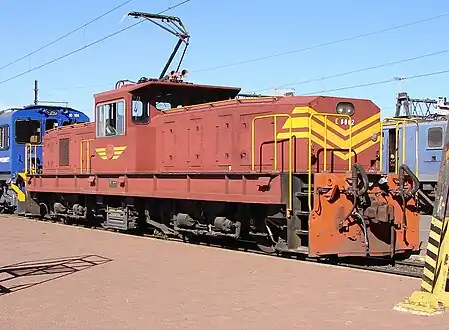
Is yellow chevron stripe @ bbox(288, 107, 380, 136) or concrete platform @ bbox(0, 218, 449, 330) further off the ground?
yellow chevron stripe @ bbox(288, 107, 380, 136)

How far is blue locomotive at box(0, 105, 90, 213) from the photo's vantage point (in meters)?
21.6

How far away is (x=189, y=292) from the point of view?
8.22 metres

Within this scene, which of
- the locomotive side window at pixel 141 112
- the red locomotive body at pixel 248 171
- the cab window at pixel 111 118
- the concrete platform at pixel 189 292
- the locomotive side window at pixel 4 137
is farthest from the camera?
the locomotive side window at pixel 4 137

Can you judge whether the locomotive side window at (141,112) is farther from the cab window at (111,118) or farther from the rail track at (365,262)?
the rail track at (365,262)

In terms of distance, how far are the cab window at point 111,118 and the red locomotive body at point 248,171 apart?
0.03 metres

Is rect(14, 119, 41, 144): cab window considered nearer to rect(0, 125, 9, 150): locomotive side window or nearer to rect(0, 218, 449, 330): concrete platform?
rect(0, 125, 9, 150): locomotive side window

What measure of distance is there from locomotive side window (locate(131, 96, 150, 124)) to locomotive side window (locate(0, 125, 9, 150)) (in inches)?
368

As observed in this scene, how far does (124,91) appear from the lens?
14781mm

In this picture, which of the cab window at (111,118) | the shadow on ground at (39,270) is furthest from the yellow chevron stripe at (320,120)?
the cab window at (111,118)

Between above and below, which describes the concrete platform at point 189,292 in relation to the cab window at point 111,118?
below

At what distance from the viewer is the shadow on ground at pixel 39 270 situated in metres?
8.90

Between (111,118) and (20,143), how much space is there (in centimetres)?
784

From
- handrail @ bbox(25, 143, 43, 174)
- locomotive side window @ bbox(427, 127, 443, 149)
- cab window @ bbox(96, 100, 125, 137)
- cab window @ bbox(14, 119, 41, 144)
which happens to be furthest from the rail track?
locomotive side window @ bbox(427, 127, 443, 149)

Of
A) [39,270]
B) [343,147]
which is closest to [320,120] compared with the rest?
[343,147]
